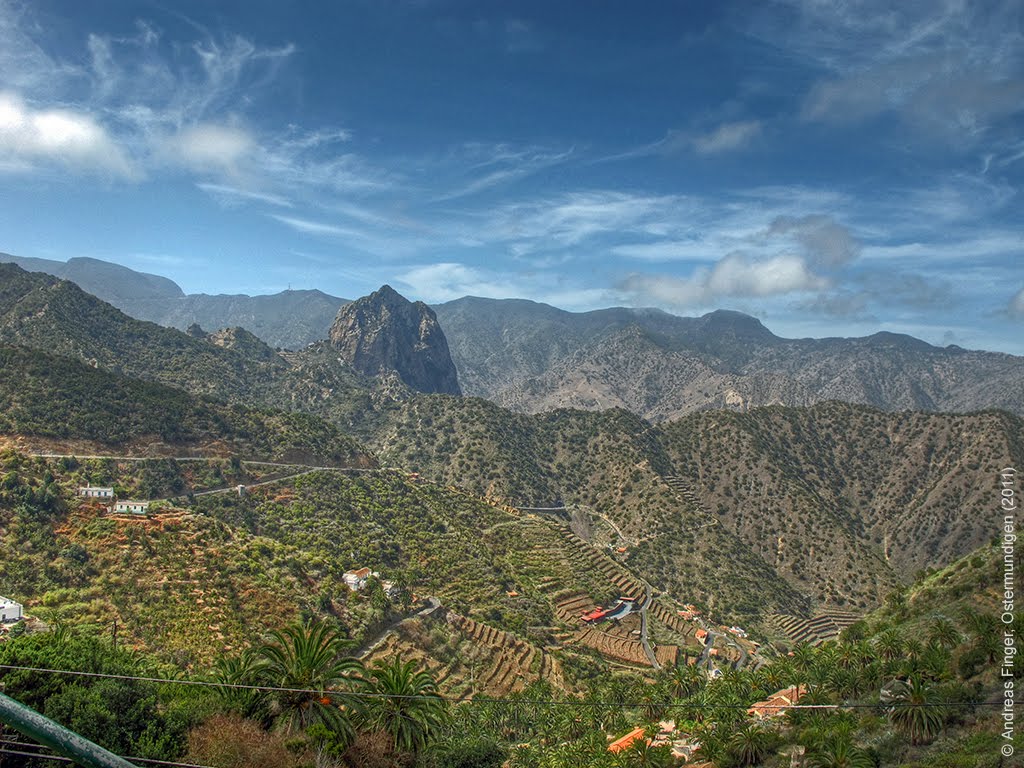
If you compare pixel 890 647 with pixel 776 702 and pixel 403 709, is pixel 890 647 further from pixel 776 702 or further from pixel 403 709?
pixel 403 709

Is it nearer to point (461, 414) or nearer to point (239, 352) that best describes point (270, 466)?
point (461, 414)

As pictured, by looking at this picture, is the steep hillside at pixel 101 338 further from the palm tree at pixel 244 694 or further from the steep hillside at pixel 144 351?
the palm tree at pixel 244 694

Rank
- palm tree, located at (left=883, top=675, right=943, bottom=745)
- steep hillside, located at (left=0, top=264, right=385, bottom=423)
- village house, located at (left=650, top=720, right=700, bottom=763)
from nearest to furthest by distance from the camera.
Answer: palm tree, located at (left=883, top=675, right=943, bottom=745)
village house, located at (left=650, top=720, right=700, bottom=763)
steep hillside, located at (left=0, top=264, right=385, bottom=423)

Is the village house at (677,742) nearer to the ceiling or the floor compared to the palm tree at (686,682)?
nearer to the ceiling

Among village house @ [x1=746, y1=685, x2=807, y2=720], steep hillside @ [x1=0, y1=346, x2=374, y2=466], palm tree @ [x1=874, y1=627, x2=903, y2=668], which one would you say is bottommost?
village house @ [x1=746, y1=685, x2=807, y2=720]

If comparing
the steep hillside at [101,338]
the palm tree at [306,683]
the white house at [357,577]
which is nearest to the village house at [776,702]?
the palm tree at [306,683]

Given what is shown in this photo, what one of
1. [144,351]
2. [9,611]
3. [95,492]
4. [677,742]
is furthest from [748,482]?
[144,351]

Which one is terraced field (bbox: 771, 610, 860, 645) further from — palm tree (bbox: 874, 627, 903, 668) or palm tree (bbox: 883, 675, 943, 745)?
palm tree (bbox: 883, 675, 943, 745)

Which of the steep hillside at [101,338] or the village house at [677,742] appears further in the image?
the steep hillside at [101,338]

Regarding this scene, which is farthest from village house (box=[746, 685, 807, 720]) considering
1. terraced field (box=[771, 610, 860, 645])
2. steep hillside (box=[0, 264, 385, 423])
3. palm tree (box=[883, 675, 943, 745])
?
steep hillside (box=[0, 264, 385, 423])
